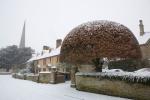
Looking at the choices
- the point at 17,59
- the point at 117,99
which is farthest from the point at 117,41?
the point at 17,59

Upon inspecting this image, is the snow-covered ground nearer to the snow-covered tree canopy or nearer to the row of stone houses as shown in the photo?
the snow-covered tree canopy

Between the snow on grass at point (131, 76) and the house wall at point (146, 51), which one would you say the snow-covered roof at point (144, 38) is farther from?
the snow on grass at point (131, 76)

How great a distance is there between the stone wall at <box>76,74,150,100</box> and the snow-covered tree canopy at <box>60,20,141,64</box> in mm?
2033

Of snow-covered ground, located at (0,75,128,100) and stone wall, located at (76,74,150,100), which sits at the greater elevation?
stone wall, located at (76,74,150,100)

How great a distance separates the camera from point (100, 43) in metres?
16.2

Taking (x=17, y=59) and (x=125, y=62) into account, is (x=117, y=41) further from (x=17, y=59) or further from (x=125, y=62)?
(x=17, y=59)

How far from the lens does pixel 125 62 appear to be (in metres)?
30.1

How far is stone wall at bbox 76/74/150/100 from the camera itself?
39.2 ft

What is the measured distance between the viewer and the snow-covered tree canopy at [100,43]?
16.0 meters

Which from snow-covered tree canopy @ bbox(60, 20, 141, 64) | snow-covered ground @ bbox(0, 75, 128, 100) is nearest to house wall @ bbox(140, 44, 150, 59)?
snow-covered tree canopy @ bbox(60, 20, 141, 64)

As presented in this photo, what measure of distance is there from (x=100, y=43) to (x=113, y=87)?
4116 mm

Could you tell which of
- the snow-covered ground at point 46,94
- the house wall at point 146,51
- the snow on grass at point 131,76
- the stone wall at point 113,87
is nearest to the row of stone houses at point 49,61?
the house wall at point 146,51

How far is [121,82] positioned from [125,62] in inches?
679

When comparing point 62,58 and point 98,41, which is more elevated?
point 98,41
